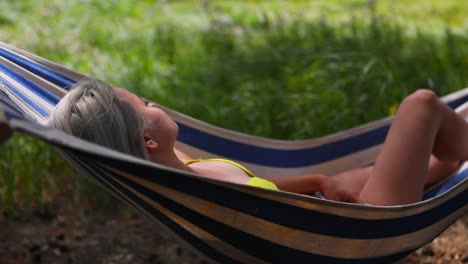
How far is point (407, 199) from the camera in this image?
217 centimetres

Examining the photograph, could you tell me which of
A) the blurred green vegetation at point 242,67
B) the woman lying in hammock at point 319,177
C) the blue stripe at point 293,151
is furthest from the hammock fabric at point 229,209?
the blurred green vegetation at point 242,67

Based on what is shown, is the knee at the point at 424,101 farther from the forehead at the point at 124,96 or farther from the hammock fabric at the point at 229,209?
the forehead at the point at 124,96

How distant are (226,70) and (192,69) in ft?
0.83

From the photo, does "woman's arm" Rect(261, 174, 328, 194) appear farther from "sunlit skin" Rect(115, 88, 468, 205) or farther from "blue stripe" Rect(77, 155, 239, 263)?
"blue stripe" Rect(77, 155, 239, 263)

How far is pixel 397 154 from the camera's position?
2203 millimetres

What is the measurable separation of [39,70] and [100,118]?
1.54 feet

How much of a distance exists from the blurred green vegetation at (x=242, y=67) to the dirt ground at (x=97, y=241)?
0.12 meters

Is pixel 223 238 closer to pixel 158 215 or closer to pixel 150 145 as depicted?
pixel 158 215

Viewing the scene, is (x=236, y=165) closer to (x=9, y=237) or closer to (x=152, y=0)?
(x=9, y=237)

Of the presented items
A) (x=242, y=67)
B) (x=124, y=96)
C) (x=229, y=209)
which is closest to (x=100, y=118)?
(x=124, y=96)

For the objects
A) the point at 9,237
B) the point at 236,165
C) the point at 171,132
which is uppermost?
the point at 171,132

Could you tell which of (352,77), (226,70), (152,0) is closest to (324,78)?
(352,77)

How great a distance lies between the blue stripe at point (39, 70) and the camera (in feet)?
7.20

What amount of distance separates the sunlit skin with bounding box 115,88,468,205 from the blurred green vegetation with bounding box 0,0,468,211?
2.82 feet
